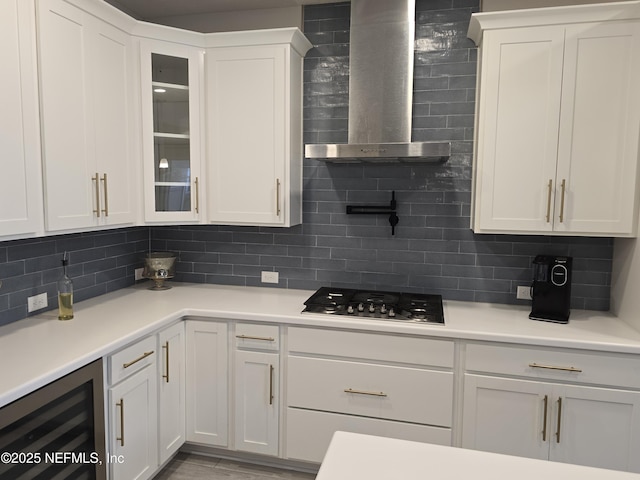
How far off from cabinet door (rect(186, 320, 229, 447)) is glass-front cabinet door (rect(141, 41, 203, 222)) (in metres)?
0.74

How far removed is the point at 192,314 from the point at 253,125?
1.19 metres

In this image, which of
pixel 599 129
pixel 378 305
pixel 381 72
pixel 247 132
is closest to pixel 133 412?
pixel 378 305

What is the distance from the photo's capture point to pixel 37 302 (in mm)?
2305

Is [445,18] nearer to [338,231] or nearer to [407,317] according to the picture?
[338,231]

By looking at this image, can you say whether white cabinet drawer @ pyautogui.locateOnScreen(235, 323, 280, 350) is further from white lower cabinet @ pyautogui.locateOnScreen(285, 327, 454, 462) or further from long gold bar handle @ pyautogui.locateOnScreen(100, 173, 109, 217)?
long gold bar handle @ pyautogui.locateOnScreen(100, 173, 109, 217)

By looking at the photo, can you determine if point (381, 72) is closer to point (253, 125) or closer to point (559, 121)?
point (253, 125)

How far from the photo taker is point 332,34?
9.37ft

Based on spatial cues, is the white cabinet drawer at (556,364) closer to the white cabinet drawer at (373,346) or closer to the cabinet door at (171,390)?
the white cabinet drawer at (373,346)

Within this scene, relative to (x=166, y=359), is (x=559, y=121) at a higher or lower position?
higher

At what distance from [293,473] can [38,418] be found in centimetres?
147

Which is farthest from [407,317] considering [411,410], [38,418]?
[38,418]

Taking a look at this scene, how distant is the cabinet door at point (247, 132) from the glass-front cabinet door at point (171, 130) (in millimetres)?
99

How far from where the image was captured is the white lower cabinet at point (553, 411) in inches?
82.3

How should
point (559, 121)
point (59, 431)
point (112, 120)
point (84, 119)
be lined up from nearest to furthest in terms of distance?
1. point (59, 431)
2. point (84, 119)
3. point (559, 121)
4. point (112, 120)
